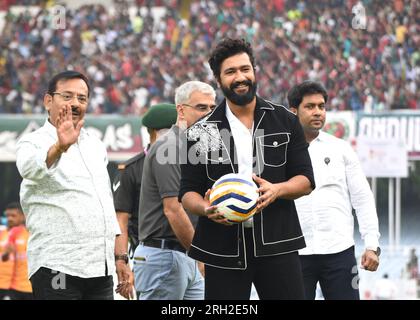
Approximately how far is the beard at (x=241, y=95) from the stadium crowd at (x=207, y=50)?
1644 cm

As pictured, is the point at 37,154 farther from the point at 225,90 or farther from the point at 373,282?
the point at 373,282

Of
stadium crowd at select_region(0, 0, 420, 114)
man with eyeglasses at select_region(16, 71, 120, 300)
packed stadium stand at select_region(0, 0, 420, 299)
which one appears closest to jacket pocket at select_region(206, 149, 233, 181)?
man with eyeglasses at select_region(16, 71, 120, 300)

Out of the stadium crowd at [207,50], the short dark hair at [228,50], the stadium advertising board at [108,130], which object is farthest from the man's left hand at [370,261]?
the stadium crowd at [207,50]

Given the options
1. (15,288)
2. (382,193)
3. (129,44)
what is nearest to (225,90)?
(15,288)

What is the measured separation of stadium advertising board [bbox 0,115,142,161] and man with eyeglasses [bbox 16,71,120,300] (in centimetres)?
1251

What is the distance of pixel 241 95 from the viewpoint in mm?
5121

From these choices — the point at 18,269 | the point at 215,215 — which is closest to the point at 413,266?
the point at 18,269

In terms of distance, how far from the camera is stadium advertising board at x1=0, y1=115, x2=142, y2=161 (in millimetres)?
17828

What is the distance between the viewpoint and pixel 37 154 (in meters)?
4.99

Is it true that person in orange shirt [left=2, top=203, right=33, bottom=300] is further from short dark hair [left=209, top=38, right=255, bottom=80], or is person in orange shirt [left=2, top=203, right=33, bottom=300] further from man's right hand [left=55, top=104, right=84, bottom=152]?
short dark hair [left=209, top=38, right=255, bottom=80]

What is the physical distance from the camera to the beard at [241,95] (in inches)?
201

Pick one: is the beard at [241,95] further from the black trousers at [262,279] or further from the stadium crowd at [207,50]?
the stadium crowd at [207,50]
